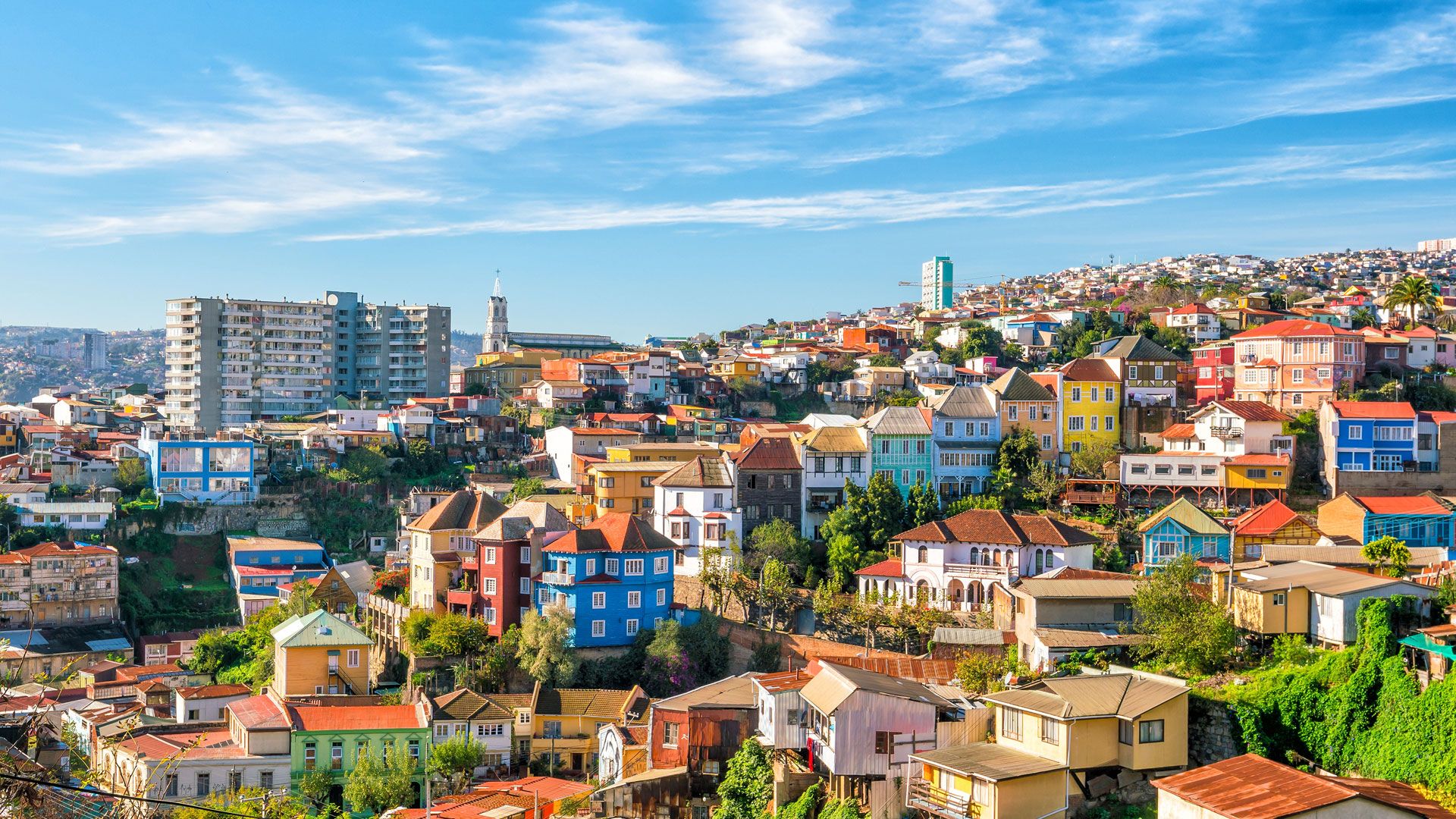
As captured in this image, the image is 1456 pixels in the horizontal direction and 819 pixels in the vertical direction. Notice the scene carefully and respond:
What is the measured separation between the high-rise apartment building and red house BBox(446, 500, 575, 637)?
133 feet

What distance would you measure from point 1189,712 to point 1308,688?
6.21 ft

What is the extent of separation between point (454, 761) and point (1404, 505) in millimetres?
24634

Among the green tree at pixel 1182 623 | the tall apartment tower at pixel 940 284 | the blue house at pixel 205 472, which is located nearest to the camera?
the green tree at pixel 1182 623

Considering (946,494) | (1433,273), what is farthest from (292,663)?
(1433,273)

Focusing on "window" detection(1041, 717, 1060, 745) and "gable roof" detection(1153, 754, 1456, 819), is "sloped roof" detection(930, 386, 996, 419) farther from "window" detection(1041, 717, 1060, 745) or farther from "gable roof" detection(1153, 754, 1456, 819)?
"gable roof" detection(1153, 754, 1456, 819)

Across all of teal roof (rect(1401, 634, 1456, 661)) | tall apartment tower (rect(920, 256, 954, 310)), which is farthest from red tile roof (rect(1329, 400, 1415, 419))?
tall apartment tower (rect(920, 256, 954, 310))

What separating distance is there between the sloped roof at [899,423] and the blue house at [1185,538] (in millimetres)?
9007

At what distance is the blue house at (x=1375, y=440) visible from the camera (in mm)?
41062

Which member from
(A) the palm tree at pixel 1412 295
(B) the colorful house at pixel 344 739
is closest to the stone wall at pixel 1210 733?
(B) the colorful house at pixel 344 739

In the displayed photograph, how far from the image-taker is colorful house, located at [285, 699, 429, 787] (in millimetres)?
32531

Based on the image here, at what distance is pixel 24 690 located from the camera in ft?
138

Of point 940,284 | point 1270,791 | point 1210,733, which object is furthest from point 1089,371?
point 940,284

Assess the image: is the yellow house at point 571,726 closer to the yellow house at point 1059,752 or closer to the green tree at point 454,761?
the green tree at point 454,761

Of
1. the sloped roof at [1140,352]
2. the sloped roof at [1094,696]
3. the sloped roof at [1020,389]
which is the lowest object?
the sloped roof at [1094,696]
